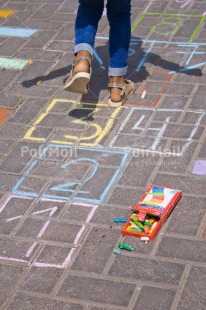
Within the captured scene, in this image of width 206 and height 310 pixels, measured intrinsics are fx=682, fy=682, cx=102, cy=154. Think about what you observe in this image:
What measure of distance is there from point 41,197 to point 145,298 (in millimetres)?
1303

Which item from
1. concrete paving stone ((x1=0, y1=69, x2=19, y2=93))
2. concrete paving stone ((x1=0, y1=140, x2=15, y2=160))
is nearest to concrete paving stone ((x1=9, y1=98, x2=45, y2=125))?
concrete paving stone ((x1=0, y1=140, x2=15, y2=160))

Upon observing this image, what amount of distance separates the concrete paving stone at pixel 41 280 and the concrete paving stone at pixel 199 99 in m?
2.29

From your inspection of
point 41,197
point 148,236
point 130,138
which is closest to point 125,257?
point 148,236

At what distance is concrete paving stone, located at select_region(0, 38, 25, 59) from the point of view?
729 cm

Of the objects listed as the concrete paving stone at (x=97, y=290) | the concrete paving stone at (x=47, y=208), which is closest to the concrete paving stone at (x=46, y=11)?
the concrete paving stone at (x=47, y=208)

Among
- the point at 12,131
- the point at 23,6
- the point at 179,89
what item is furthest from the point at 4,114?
the point at 23,6

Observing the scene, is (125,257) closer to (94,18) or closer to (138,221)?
(138,221)

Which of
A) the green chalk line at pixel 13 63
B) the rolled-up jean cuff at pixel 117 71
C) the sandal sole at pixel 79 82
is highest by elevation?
the green chalk line at pixel 13 63

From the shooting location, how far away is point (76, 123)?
19.3 ft

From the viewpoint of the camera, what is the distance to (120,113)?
597cm

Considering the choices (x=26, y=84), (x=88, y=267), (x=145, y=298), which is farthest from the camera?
(x=26, y=84)

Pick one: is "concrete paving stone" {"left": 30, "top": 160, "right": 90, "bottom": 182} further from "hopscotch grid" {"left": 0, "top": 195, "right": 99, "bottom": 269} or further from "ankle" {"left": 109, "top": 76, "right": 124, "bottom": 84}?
"ankle" {"left": 109, "top": 76, "right": 124, "bottom": 84}

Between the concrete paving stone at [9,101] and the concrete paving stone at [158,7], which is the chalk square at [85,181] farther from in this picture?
the concrete paving stone at [158,7]

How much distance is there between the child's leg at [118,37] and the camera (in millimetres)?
5762
